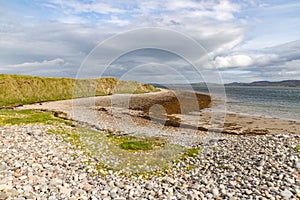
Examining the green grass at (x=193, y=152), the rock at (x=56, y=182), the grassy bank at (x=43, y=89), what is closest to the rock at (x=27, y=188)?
the rock at (x=56, y=182)

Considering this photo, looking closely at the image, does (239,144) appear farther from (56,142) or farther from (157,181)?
(56,142)

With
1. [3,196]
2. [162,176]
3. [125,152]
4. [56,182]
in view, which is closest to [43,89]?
[125,152]

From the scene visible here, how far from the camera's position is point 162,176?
40.6ft

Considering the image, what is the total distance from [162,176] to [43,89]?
5599 cm

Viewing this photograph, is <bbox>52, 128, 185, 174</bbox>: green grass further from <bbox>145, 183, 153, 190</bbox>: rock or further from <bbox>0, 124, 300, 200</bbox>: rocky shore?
<bbox>145, 183, 153, 190</bbox>: rock

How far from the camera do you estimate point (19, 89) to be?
2124 inches

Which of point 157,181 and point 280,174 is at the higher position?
point 280,174

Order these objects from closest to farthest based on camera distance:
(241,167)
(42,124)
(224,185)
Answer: (224,185) → (241,167) → (42,124)

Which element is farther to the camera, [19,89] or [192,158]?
[19,89]

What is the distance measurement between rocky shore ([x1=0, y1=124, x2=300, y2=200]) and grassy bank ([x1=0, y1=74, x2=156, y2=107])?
37.2m

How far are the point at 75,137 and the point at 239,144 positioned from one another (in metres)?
12.5

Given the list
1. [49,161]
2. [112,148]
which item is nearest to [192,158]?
[112,148]

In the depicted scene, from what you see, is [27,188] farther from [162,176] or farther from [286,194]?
[286,194]

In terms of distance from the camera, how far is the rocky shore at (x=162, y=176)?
990 cm
